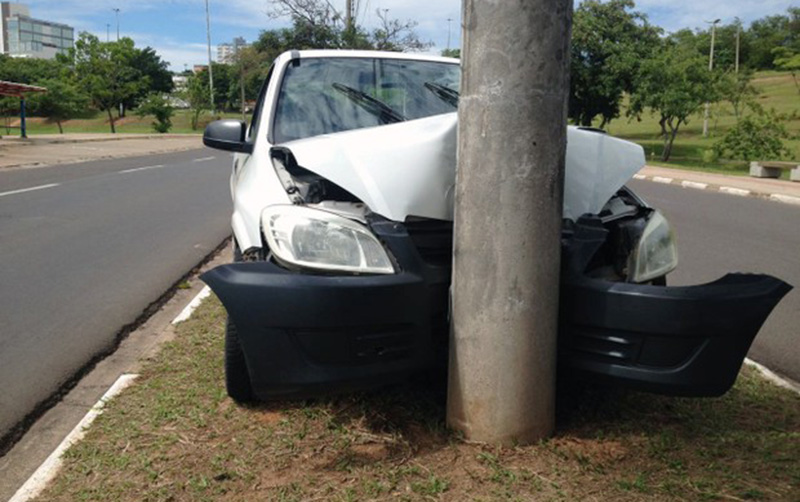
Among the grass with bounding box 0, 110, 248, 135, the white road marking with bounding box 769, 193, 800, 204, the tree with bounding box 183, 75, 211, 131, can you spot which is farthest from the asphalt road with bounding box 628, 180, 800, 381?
the grass with bounding box 0, 110, 248, 135

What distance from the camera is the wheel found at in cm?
339

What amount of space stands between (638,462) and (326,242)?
153cm

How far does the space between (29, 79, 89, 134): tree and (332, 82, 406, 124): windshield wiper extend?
2382 inches

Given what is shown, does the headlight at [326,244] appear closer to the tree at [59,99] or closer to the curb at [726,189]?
the curb at [726,189]

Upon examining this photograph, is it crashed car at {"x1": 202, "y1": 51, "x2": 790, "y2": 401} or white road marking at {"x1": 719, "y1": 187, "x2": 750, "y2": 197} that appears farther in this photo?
white road marking at {"x1": 719, "y1": 187, "x2": 750, "y2": 197}

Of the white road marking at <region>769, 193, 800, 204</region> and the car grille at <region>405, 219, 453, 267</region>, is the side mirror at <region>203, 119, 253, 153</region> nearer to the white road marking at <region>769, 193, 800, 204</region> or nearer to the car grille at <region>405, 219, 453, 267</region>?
the car grille at <region>405, 219, 453, 267</region>

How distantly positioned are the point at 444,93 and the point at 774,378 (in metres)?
2.58

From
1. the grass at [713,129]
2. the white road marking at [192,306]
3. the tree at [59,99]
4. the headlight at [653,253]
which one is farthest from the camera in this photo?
the tree at [59,99]

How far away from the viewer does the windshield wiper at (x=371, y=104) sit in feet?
14.2

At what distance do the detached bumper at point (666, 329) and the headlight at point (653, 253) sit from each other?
396mm

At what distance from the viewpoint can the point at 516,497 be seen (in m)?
2.66

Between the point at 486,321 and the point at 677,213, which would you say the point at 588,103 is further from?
the point at 486,321

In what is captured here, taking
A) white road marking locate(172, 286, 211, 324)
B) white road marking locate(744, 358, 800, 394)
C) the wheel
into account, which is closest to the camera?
the wheel

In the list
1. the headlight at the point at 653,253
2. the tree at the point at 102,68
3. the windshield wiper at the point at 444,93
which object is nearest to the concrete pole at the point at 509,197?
the headlight at the point at 653,253
